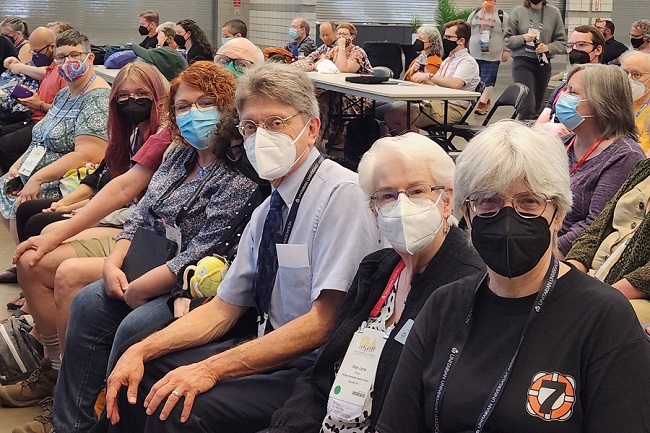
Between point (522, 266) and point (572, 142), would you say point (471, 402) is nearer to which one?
point (522, 266)

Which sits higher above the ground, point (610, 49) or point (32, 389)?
point (610, 49)

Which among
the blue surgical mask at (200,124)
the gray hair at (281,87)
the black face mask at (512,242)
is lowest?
the blue surgical mask at (200,124)

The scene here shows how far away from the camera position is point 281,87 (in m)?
2.63

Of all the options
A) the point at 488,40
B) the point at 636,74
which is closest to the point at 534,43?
the point at 488,40

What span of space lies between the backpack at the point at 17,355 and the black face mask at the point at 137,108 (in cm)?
106

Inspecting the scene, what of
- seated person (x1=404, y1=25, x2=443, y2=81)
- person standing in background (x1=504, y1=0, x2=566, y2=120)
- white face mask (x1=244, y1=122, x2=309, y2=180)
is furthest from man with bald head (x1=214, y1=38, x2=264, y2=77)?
seated person (x1=404, y1=25, x2=443, y2=81)

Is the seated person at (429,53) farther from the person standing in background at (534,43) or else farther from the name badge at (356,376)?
the name badge at (356,376)

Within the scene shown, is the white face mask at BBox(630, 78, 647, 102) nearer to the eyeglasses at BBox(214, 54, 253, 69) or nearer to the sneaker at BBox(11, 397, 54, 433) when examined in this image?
the eyeglasses at BBox(214, 54, 253, 69)

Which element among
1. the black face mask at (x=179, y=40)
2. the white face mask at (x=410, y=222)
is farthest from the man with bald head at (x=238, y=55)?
the black face mask at (x=179, y=40)

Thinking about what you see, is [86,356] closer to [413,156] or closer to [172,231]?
[172,231]

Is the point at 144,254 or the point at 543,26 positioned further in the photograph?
the point at 543,26

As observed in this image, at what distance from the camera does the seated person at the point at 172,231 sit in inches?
123

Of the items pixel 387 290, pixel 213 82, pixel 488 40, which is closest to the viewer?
pixel 387 290

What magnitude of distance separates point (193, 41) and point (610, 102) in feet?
20.8
